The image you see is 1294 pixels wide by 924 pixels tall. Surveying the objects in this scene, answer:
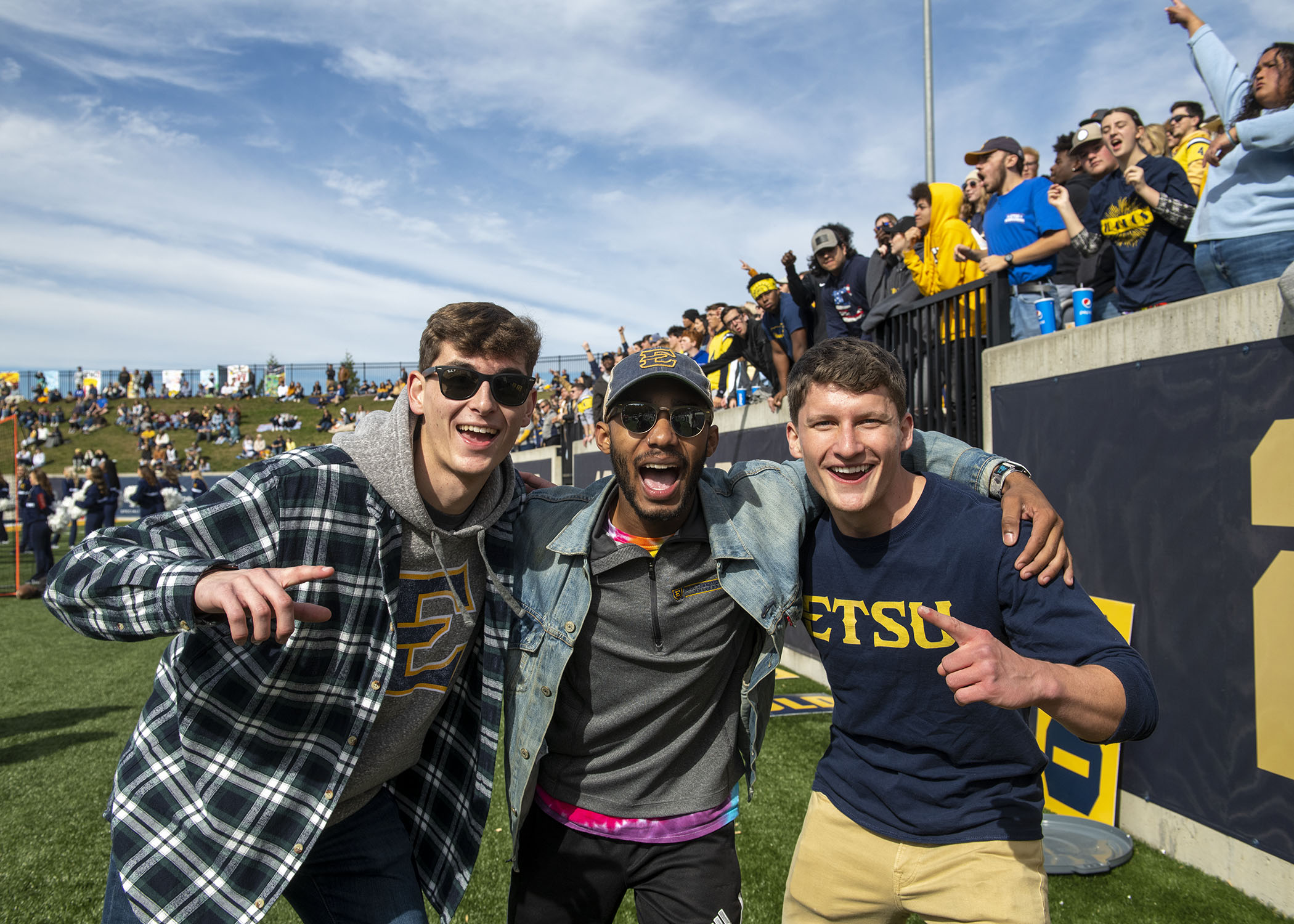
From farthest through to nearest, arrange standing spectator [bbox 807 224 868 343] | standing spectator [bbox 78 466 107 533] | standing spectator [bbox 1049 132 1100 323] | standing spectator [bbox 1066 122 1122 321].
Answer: standing spectator [bbox 78 466 107 533]
standing spectator [bbox 807 224 868 343]
standing spectator [bbox 1049 132 1100 323]
standing spectator [bbox 1066 122 1122 321]

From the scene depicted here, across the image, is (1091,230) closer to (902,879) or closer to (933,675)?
(933,675)

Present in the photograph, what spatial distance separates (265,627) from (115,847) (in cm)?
110

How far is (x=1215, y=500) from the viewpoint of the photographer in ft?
13.6

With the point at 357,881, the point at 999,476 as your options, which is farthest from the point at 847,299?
the point at 357,881

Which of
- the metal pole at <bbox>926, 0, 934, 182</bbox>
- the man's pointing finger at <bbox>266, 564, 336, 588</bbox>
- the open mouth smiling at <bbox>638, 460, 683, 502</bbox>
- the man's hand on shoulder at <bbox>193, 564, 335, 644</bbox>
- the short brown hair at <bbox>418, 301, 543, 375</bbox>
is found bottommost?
the man's hand on shoulder at <bbox>193, 564, 335, 644</bbox>

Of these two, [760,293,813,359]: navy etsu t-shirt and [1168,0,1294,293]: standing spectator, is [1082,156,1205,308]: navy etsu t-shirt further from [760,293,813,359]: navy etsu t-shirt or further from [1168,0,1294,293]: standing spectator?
[760,293,813,359]: navy etsu t-shirt

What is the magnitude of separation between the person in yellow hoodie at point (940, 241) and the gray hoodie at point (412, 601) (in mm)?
5385

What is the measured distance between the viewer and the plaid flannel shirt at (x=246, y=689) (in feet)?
7.47

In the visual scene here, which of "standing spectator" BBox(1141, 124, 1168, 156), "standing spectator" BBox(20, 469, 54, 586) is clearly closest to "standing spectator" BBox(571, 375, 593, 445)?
"standing spectator" BBox(20, 469, 54, 586)

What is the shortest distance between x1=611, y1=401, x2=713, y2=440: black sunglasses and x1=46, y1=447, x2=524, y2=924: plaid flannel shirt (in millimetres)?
855

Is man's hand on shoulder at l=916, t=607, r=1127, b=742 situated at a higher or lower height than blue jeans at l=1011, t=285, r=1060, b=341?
lower

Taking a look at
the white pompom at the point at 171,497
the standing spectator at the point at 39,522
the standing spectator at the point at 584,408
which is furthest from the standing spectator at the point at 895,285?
the white pompom at the point at 171,497

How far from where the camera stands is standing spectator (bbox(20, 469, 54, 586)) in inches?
659

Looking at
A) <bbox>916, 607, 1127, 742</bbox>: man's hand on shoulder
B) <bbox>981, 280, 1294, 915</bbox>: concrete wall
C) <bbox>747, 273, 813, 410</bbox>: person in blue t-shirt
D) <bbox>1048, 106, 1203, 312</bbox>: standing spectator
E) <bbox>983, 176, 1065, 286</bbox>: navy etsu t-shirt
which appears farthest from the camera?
<bbox>747, 273, 813, 410</bbox>: person in blue t-shirt
